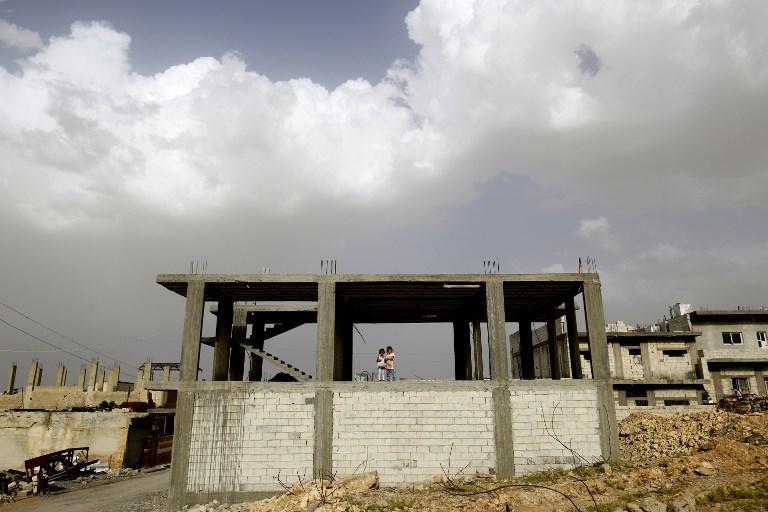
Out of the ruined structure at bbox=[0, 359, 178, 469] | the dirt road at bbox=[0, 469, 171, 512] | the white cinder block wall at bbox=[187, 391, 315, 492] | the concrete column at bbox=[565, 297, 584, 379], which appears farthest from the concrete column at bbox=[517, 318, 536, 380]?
the ruined structure at bbox=[0, 359, 178, 469]

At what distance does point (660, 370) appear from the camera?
35.7 meters

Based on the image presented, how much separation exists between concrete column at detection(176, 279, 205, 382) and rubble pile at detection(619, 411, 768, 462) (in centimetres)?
1401

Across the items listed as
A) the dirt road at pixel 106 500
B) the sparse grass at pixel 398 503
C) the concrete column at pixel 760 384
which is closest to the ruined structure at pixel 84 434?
the dirt road at pixel 106 500

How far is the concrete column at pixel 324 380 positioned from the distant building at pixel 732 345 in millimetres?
32976

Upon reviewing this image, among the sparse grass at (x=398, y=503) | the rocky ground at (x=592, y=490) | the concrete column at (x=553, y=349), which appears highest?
the concrete column at (x=553, y=349)

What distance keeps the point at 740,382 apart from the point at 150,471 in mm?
40273

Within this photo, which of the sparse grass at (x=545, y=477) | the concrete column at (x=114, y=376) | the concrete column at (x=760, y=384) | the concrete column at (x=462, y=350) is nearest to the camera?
the sparse grass at (x=545, y=477)

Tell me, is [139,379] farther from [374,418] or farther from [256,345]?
[374,418]

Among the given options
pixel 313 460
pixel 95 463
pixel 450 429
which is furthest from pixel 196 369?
pixel 95 463

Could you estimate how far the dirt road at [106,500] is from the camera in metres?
16.6

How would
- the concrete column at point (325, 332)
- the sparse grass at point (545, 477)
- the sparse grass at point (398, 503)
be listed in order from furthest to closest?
1. the concrete column at point (325, 332)
2. the sparse grass at point (545, 477)
3. the sparse grass at point (398, 503)

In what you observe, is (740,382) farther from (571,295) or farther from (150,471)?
(150,471)

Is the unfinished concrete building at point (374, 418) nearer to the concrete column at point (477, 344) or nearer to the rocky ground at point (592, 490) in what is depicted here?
the rocky ground at point (592, 490)

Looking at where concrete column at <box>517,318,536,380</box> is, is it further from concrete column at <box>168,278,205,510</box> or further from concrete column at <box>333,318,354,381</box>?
concrete column at <box>168,278,205,510</box>
